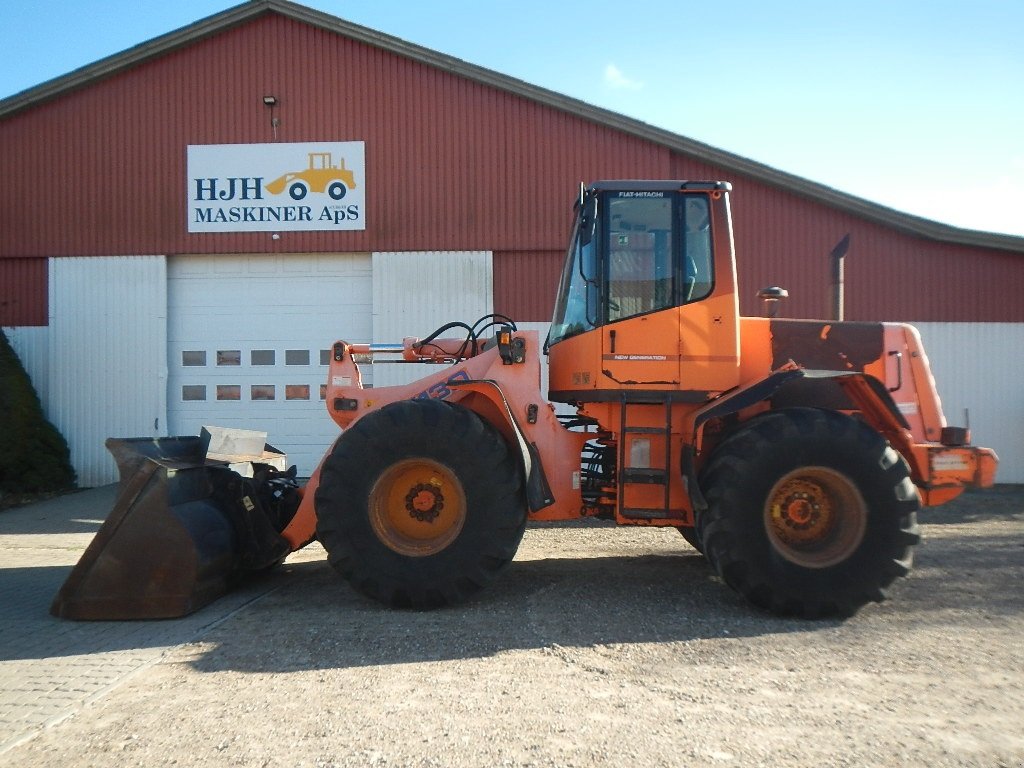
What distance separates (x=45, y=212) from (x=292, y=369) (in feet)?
16.0

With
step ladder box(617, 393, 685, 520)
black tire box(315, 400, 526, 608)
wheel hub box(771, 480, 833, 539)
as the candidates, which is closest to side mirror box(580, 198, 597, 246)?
step ladder box(617, 393, 685, 520)

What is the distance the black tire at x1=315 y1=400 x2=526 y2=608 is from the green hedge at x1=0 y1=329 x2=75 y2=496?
28.5ft

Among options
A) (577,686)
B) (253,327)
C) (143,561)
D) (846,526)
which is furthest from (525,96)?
(577,686)

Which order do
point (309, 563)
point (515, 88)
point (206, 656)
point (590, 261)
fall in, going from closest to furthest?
point (206, 656) → point (590, 261) → point (309, 563) → point (515, 88)

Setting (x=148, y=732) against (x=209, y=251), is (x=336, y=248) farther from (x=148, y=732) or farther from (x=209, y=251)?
(x=148, y=732)

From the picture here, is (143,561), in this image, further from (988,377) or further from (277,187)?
(988,377)

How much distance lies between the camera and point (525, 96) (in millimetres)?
12617

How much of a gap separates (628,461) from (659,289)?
127 centimetres

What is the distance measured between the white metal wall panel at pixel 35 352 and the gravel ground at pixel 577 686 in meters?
9.22

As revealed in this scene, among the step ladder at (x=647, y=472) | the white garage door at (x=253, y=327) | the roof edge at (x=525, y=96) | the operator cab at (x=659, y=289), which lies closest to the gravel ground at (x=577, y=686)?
the step ladder at (x=647, y=472)

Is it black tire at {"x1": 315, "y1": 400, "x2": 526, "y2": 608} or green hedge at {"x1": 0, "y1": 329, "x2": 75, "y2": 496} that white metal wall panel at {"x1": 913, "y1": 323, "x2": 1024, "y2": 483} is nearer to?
black tire at {"x1": 315, "y1": 400, "x2": 526, "y2": 608}

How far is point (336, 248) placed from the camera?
1268 cm

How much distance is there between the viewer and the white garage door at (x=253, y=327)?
12.7 m

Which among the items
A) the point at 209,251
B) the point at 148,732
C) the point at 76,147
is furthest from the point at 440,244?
the point at 148,732
